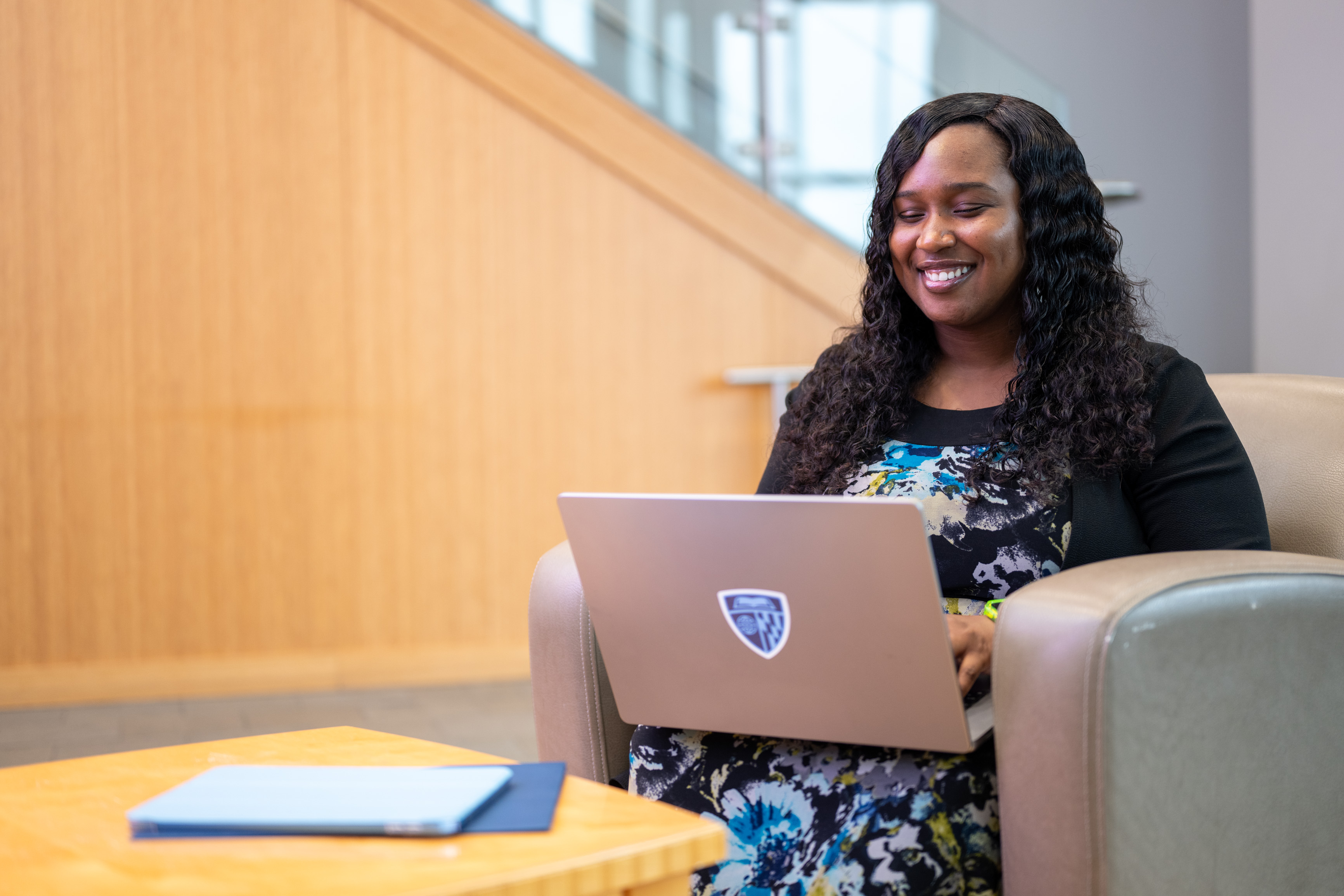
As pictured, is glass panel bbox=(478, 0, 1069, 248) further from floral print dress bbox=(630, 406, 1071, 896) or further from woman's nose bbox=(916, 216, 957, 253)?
floral print dress bbox=(630, 406, 1071, 896)

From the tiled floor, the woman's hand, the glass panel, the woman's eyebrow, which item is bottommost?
the tiled floor

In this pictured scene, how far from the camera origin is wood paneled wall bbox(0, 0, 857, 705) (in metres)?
3.16

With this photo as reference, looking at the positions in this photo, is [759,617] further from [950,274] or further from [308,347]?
[308,347]

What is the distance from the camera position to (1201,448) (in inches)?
49.2

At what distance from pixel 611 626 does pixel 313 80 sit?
8.84ft

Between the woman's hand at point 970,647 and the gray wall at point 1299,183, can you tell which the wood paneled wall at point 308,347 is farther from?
the woman's hand at point 970,647

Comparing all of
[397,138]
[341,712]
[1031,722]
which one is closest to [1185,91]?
[397,138]

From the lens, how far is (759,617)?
3.22ft

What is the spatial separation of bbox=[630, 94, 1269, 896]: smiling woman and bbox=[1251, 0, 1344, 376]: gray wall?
1.39m

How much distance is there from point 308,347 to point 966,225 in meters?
2.38

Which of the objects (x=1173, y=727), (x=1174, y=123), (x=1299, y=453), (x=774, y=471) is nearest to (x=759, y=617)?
(x=1173, y=727)

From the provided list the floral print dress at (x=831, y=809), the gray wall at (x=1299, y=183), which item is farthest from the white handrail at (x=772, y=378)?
the floral print dress at (x=831, y=809)

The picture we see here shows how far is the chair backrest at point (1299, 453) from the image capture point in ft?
4.39

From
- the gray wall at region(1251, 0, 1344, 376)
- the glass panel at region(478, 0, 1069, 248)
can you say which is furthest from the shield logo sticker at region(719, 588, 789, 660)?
the glass panel at region(478, 0, 1069, 248)
